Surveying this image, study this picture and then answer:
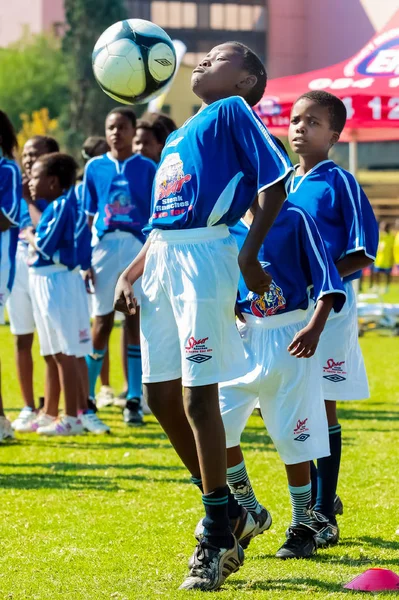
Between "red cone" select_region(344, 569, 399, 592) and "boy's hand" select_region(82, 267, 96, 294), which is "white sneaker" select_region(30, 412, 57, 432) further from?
"red cone" select_region(344, 569, 399, 592)

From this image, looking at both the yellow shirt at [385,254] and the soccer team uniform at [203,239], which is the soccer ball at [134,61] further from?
the yellow shirt at [385,254]

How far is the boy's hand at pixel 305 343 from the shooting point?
423cm

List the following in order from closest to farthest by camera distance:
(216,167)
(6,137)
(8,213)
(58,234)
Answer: (216,167) < (8,213) < (6,137) < (58,234)

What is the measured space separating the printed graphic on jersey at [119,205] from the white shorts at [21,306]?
0.78m

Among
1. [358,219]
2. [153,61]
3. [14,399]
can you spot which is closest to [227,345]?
[358,219]

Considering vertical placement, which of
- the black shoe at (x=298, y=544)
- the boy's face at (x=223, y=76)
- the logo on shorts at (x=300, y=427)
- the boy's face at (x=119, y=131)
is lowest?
the black shoe at (x=298, y=544)

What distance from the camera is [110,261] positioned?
851 cm

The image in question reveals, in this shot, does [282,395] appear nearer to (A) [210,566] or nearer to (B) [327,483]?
(B) [327,483]

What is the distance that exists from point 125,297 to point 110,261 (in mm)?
4272

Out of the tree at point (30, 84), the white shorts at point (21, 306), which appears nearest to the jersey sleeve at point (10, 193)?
the white shorts at point (21, 306)

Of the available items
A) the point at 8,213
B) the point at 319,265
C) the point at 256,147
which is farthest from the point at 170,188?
the point at 8,213

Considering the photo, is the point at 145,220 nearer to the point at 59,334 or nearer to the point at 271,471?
the point at 59,334

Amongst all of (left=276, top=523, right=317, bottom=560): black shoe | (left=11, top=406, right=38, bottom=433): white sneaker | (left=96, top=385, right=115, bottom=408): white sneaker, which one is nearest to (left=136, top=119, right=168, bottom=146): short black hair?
(left=96, top=385, right=115, bottom=408): white sneaker

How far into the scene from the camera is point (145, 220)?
335 inches
